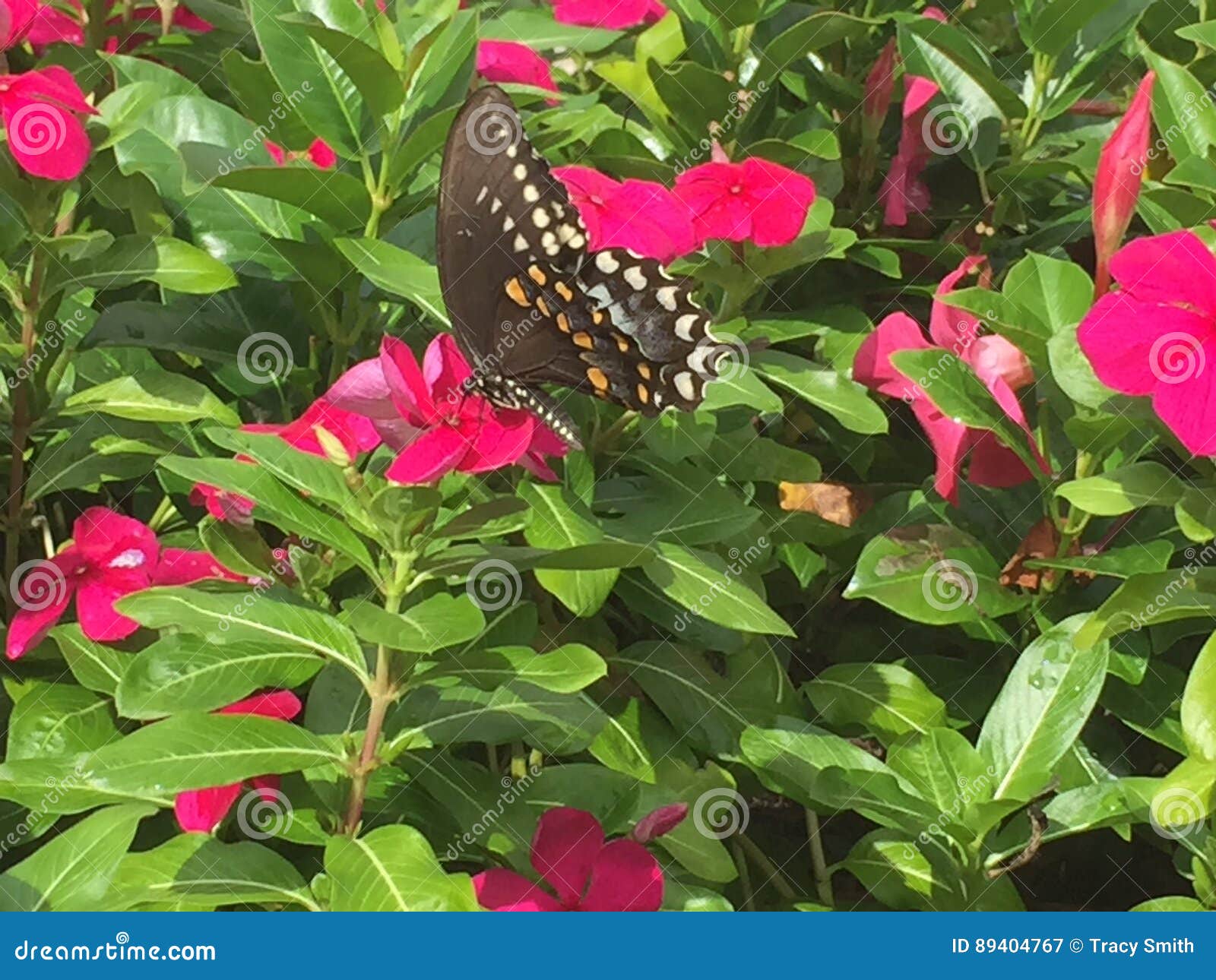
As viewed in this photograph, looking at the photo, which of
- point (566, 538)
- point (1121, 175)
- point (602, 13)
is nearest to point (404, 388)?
point (566, 538)

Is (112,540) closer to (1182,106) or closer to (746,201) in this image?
(746,201)

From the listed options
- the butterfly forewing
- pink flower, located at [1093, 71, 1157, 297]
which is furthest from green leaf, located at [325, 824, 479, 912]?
pink flower, located at [1093, 71, 1157, 297]

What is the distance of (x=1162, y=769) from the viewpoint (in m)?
1.77

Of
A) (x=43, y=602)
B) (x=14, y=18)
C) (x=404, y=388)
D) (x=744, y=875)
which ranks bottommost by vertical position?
(x=744, y=875)

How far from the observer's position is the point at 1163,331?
1.33m

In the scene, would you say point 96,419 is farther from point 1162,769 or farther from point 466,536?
point 1162,769

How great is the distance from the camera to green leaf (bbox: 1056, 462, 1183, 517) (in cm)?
144

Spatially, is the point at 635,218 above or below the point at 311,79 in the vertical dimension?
below

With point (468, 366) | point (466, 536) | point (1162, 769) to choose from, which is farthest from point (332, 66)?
point (1162, 769)

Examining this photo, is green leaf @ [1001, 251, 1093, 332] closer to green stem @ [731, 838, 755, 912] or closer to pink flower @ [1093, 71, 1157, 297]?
pink flower @ [1093, 71, 1157, 297]

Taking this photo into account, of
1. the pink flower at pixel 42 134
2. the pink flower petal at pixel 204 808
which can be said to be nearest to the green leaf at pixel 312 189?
the pink flower at pixel 42 134

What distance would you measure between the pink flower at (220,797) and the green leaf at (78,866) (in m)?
0.05

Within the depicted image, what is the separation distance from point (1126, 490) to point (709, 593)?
424 millimetres

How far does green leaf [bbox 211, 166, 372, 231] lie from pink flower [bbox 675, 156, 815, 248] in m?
0.34
